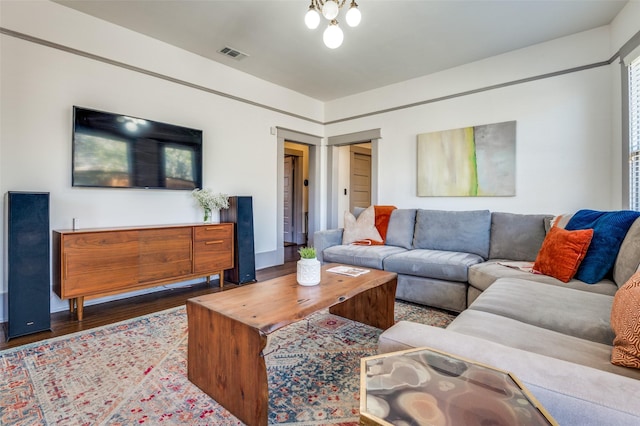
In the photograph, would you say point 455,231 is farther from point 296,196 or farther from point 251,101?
point 296,196

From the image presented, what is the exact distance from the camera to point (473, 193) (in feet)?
12.6

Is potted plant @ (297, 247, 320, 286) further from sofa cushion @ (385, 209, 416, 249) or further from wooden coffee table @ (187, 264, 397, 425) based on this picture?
sofa cushion @ (385, 209, 416, 249)

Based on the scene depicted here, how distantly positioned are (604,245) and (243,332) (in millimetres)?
2456

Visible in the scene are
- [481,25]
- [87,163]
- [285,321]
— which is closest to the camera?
[285,321]

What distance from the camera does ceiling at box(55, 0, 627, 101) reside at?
2.77 m

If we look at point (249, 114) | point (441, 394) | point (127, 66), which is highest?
point (127, 66)

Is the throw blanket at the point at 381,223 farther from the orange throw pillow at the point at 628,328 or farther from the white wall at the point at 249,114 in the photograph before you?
the orange throw pillow at the point at 628,328

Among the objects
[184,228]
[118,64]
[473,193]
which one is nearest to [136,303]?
[184,228]

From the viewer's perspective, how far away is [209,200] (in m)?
3.66

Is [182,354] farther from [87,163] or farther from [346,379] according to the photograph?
[87,163]

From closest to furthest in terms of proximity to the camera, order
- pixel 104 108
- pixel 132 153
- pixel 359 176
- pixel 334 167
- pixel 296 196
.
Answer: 1. pixel 104 108
2. pixel 132 153
3. pixel 334 167
4. pixel 359 176
5. pixel 296 196

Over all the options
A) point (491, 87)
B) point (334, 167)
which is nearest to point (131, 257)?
point (334, 167)

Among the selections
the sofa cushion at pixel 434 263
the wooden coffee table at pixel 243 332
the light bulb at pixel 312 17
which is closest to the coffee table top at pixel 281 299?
the wooden coffee table at pixel 243 332

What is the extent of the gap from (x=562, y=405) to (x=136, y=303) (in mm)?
3371
